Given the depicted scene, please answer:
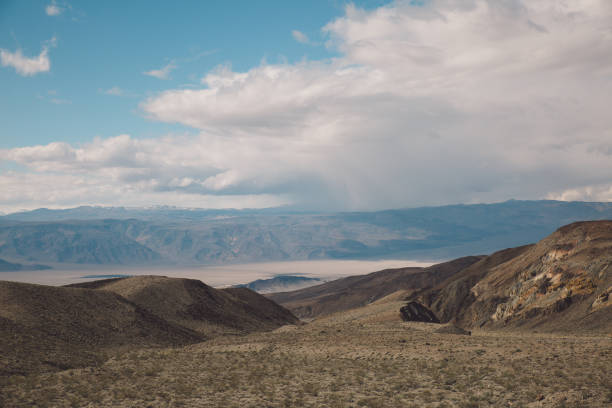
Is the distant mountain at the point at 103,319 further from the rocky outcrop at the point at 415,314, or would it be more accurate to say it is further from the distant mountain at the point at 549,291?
the distant mountain at the point at 549,291

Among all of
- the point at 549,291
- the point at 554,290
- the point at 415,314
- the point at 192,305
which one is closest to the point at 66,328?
the point at 192,305

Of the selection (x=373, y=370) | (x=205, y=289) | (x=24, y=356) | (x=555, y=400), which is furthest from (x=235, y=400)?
(x=205, y=289)

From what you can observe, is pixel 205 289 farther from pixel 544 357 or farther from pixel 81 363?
pixel 544 357

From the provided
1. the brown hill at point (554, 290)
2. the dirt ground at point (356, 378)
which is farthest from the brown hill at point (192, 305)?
the brown hill at point (554, 290)

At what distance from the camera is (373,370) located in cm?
2591

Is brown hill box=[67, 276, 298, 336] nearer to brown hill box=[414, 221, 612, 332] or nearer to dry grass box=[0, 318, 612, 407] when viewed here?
dry grass box=[0, 318, 612, 407]

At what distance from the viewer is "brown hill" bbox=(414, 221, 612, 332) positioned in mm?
49344

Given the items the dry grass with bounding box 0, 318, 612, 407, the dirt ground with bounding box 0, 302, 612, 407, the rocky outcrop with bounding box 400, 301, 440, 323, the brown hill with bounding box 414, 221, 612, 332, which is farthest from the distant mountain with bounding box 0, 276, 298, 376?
the brown hill with bounding box 414, 221, 612, 332

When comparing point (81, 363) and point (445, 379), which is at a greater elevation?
point (445, 379)

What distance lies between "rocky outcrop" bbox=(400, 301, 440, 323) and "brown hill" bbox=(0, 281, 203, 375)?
27.4 meters

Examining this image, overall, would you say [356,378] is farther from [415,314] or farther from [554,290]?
[554,290]

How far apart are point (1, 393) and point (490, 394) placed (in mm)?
23822

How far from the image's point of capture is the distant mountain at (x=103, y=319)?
113ft

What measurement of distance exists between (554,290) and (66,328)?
58.0 meters
